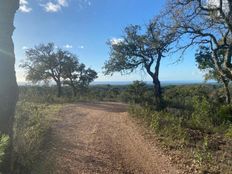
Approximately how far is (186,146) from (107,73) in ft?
62.3

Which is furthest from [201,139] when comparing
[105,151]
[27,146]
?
[27,146]

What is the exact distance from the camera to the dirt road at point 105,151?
8.49 metres

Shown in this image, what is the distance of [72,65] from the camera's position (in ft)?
148

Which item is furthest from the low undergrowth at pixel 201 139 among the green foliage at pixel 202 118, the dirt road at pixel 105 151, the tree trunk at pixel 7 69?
the tree trunk at pixel 7 69

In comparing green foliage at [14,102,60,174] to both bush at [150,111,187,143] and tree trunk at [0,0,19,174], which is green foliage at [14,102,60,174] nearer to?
tree trunk at [0,0,19,174]

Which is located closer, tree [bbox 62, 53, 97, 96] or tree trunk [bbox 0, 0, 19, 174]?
tree trunk [bbox 0, 0, 19, 174]

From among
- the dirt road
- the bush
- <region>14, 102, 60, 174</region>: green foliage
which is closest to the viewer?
<region>14, 102, 60, 174</region>: green foliage

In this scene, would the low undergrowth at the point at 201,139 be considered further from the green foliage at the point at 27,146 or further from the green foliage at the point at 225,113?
the green foliage at the point at 27,146

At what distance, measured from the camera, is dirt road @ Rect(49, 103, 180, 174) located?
27.9ft

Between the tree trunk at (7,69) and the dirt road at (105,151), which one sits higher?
the tree trunk at (7,69)

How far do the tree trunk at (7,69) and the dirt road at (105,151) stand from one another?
256cm

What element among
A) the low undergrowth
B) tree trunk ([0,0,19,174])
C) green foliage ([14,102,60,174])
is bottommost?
the low undergrowth

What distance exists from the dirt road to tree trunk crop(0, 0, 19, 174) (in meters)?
2.56

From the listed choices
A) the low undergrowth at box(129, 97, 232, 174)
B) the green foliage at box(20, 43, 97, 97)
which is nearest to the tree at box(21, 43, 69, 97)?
the green foliage at box(20, 43, 97, 97)
